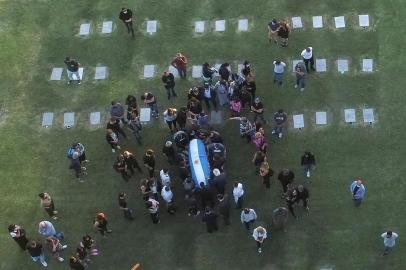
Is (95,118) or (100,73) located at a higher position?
(100,73)

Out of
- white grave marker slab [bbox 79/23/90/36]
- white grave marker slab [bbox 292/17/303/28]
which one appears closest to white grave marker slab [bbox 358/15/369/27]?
white grave marker slab [bbox 292/17/303/28]

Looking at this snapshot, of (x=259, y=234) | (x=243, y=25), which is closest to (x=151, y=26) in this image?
(x=243, y=25)

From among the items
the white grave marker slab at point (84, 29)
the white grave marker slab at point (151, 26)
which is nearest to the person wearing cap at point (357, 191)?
the white grave marker slab at point (151, 26)

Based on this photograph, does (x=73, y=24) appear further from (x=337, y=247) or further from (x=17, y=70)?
(x=337, y=247)

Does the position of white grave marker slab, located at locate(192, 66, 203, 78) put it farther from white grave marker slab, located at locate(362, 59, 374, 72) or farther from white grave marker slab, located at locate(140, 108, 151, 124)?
white grave marker slab, located at locate(362, 59, 374, 72)

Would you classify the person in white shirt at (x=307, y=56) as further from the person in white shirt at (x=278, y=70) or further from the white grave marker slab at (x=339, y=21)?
the white grave marker slab at (x=339, y=21)

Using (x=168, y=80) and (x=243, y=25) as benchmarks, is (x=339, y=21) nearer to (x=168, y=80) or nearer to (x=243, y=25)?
(x=243, y=25)
